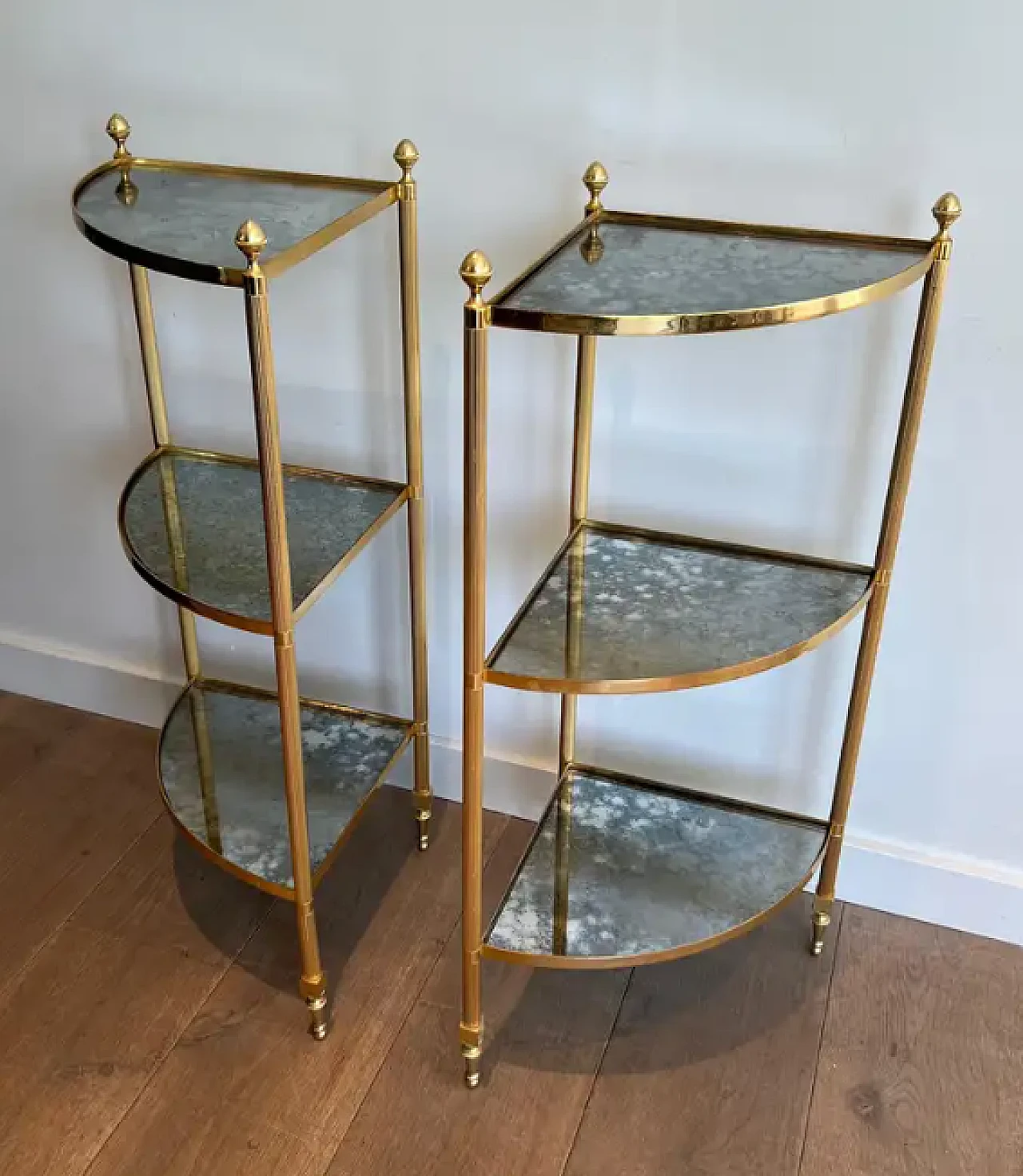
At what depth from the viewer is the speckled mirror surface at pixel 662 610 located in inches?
51.3

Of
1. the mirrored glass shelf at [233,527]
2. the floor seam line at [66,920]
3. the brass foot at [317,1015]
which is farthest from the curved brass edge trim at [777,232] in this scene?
the floor seam line at [66,920]

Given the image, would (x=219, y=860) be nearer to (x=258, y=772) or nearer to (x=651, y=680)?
(x=258, y=772)

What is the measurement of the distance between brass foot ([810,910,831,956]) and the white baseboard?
0.33ft

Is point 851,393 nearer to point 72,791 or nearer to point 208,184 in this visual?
point 208,184

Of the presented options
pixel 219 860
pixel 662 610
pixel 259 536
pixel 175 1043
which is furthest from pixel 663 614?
pixel 175 1043

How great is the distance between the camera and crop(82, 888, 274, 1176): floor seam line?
139 centimetres

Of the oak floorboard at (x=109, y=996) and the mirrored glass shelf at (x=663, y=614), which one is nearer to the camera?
the mirrored glass shelf at (x=663, y=614)

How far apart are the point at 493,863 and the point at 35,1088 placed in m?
0.62

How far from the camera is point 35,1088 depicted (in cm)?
145

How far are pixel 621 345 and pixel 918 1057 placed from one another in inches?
34.8

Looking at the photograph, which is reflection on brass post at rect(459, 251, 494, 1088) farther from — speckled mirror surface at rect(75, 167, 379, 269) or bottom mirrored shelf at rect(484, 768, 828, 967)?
speckled mirror surface at rect(75, 167, 379, 269)

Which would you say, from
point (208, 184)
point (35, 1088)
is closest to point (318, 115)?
point (208, 184)

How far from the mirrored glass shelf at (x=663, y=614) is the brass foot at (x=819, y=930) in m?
0.45

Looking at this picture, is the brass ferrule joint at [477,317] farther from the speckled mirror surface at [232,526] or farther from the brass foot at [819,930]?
the brass foot at [819,930]
